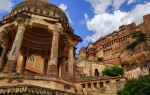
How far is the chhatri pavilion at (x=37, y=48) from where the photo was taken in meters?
12.4

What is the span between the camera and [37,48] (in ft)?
65.5

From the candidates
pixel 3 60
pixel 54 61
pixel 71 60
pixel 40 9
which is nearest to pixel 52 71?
pixel 54 61

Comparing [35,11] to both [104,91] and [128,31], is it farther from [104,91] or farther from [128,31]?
[128,31]

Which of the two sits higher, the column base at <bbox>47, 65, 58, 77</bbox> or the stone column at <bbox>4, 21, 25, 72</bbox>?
the stone column at <bbox>4, 21, 25, 72</bbox>

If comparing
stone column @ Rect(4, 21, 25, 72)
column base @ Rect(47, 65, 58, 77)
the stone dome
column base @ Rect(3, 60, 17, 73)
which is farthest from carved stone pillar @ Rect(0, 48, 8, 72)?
column base @ Rect(47, 65, 58, 77)

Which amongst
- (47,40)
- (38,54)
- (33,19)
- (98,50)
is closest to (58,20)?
(33,19)

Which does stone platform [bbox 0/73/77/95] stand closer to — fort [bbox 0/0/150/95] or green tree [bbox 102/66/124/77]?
fort [bbox 0/0/150/95]

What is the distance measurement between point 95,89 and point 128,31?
41850 millimetres

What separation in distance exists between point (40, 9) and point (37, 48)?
4.61 metres

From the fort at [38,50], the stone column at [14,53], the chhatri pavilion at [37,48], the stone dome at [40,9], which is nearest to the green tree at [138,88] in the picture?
the fort at [38,50]

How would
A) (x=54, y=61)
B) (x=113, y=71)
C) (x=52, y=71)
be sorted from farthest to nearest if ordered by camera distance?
(x=113, y=71), (x=54, y=61), (x=52, y=71)

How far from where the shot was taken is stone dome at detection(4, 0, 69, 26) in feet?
52.5

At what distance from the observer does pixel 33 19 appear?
1544cm

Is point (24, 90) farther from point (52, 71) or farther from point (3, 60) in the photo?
point (3, 60)
